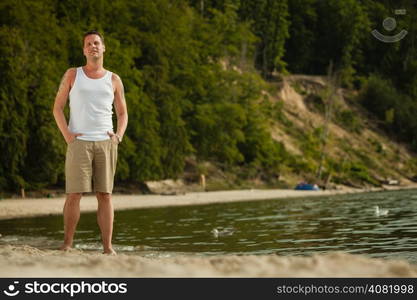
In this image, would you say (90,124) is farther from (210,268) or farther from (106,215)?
(210,268)

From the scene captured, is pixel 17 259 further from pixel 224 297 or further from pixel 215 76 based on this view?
pixel 215 76

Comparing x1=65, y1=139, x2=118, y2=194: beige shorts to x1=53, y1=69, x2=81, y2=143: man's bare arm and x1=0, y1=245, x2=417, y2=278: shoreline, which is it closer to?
x1=53, y1=69, x2=81, y2=143: man's bare arm

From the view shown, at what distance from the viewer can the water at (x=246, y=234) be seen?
12.9 metres

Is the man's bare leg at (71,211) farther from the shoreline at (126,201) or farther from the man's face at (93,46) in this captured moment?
the shoreline at (126,201)

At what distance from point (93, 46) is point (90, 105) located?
2.16ft

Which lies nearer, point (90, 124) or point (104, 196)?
point (90, 124)

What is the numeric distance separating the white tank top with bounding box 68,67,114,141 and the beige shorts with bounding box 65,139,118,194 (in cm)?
10

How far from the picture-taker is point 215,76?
2111 inches

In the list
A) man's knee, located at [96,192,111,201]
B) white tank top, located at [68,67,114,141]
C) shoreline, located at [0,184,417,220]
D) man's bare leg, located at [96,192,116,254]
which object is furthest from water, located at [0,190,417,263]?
white tank top, located at [68,67,114,141]

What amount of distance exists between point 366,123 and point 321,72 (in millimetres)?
11085

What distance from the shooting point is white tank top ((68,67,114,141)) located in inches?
336

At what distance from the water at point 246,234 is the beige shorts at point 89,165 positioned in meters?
3.73

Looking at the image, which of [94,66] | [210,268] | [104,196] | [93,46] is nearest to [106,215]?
[104,196]

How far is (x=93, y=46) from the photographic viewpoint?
868 cm
